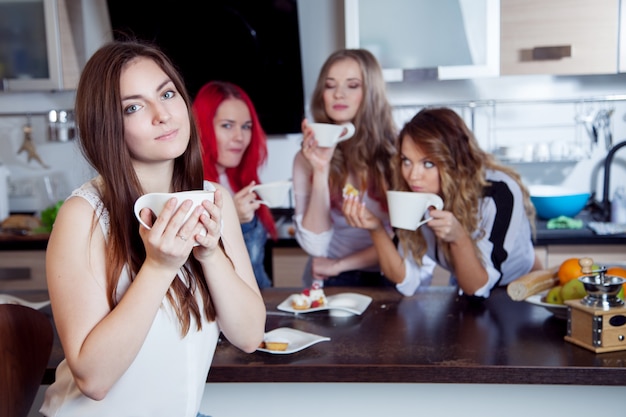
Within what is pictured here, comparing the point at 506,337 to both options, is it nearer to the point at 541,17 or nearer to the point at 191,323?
the point at 191,323

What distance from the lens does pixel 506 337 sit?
1.65 metres

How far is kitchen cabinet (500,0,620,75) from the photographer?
119 inches

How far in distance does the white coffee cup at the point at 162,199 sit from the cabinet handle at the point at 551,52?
2337 mm

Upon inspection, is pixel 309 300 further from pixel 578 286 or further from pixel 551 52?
pixel 551 52

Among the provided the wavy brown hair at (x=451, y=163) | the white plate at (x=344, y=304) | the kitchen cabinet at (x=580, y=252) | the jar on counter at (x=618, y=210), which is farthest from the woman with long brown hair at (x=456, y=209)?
the jar on counter at (x=618, y=210)

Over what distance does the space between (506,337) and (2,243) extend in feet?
8.13

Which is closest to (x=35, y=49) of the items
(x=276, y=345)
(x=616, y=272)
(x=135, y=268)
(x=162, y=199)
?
(x=276, y=345)

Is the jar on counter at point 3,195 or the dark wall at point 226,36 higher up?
the dark wall at point 226,36

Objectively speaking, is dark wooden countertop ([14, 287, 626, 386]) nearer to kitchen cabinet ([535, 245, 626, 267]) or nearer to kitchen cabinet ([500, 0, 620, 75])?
kitchen cabinet ([535, 245, 626, 267])

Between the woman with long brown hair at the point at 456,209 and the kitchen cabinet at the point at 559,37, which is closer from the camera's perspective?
the woman with long brown hair at the point at 456,209

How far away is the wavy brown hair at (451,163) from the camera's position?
6.63ft

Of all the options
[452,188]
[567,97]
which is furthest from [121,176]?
[567,97]

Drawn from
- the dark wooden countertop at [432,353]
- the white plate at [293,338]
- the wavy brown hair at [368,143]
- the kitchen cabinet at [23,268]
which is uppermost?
the wavy brown hair at [368,143]

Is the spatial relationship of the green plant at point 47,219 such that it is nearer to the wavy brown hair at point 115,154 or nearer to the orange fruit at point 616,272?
the wavy brown hair at point 115,154
